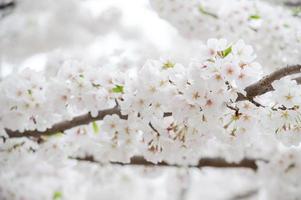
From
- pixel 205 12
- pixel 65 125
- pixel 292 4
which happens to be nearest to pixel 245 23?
pixel 205 12

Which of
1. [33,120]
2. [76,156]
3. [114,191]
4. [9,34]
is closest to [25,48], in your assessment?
[9,34]

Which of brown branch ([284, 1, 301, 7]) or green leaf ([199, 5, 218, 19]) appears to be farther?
brown branch ([284, 1, 301, 7])

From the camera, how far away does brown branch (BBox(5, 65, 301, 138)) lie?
196 cm

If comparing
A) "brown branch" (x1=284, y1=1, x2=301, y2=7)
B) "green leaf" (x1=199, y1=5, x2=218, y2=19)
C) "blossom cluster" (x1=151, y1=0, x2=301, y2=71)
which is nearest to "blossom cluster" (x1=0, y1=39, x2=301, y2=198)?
"blossom cluster" (x1=151, y1=0, x2=301, y2=71)

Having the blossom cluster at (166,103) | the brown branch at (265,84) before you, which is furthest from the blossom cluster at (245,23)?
the brown branch at (265,84)

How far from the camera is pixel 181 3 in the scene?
16.7 feet

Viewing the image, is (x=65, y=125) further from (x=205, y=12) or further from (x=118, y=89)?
(x=205, y=12)

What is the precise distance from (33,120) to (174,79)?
1.09 meters

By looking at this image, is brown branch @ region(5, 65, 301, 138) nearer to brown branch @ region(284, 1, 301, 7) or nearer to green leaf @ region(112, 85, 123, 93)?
green leaf @ region(112, 85, 123, 93)

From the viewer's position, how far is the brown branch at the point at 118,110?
1964 mm

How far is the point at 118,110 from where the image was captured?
2.43 metres

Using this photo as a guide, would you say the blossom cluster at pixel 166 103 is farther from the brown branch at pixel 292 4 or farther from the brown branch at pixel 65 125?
the brown branch at pixel 292 4

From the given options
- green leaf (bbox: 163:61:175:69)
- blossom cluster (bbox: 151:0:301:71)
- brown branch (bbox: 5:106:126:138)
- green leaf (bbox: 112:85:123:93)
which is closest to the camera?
green leaf (bbox: 163:61:175:69)

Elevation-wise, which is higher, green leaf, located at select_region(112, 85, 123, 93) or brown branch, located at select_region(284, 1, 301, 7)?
green leaf, located at select_region(112, 85, 123, 93)
